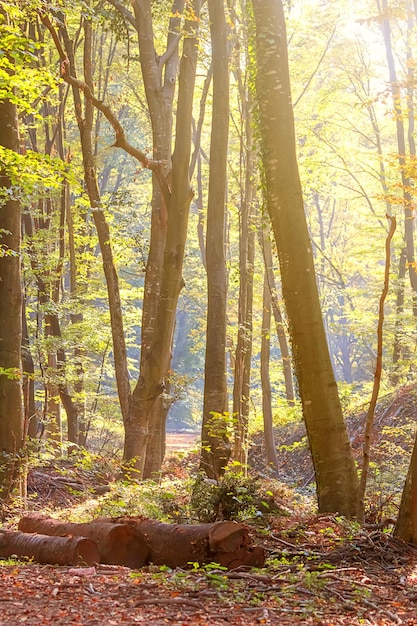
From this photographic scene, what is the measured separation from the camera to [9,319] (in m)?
10.6

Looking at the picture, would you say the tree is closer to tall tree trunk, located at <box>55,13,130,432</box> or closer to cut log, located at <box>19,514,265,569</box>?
tall tree trunk, located at <box>55,13,130,432</box>

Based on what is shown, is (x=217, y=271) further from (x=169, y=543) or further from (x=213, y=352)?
(x=169, y=543)

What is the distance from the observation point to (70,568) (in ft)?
18.5

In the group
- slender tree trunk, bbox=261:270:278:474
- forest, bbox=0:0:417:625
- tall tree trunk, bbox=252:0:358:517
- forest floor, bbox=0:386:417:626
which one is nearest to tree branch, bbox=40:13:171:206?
forest, bbox=0:0:417:625

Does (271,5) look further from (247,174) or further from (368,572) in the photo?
(247,174)

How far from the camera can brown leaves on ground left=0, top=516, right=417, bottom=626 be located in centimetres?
408

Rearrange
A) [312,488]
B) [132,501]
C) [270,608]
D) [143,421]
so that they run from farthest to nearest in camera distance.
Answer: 1. [312,488]
2. [143,421]
3. [132,501]
4. [270,608]

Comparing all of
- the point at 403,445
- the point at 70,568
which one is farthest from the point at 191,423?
the point at 70,568

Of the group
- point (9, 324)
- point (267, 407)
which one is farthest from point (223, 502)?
point (267, 407)

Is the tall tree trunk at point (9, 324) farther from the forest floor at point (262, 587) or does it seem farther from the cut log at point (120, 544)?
the cut log at point (120, 544)

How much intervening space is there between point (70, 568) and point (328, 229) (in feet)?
108

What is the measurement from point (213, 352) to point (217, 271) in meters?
1.54

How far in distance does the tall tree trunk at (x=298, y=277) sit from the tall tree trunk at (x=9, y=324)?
14.9ft

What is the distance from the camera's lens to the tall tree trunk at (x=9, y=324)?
406 inches
